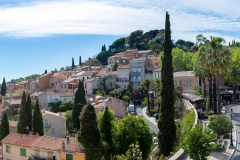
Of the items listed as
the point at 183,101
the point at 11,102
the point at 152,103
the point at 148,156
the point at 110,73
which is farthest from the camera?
the point at 110,73

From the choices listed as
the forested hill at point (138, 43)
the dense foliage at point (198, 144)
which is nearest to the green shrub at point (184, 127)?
the dense foliage at point (198, 144)

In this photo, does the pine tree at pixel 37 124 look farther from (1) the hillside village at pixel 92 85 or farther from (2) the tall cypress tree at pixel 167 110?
(2) the tall cypress tree at pixel 167 110

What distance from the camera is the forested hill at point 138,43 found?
139 metres

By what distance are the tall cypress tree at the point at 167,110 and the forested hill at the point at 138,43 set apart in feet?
327

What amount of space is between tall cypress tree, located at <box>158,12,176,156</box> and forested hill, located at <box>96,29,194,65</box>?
327 feet

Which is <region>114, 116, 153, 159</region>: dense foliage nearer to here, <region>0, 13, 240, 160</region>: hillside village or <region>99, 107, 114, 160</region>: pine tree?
<region>0, 13, 240, 160</region>: hillside village

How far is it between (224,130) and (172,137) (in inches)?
175

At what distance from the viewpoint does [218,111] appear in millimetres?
42250

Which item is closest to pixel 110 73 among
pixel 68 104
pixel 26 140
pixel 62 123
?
pixel 68 104

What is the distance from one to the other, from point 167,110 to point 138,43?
117m

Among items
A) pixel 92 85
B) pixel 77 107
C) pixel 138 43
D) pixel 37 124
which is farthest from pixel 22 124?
pixel 138 43

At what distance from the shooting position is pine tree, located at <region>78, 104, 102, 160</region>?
103 feet

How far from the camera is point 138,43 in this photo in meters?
147

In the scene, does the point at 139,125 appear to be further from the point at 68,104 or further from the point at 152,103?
the point at 68,104
